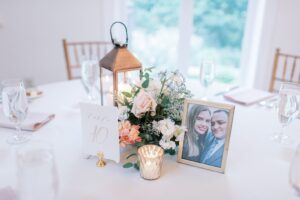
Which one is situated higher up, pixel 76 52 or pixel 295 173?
pixel 76 52

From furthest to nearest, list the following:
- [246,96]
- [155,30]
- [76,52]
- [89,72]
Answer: [155,30] → [76,52] → [246,96] → [89,72]

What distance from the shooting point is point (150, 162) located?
81 centimetres

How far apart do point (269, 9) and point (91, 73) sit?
1.86 metres

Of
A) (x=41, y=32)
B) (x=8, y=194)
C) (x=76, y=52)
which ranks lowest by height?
(x=8, y=194)

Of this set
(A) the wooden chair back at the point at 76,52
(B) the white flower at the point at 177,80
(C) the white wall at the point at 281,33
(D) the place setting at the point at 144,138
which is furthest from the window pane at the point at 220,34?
(B) the white flower at the point at 177,80

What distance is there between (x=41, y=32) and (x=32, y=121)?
6.03 feet

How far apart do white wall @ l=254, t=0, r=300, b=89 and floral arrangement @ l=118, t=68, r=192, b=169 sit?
1912 millimetres

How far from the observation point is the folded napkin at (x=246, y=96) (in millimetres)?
1438

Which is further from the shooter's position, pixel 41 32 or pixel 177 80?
pixel 41 32

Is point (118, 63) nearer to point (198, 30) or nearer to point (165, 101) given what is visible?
point (165, 101)

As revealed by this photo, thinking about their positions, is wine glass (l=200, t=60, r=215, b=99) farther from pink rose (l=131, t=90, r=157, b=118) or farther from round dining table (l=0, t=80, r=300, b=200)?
pink rose (l=131, t=90, r=157, b=118)

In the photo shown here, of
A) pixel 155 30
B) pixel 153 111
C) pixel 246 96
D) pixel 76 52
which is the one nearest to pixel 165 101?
pixel 153 111

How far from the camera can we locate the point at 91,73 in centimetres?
131

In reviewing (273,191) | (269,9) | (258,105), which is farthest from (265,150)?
(269,9)
